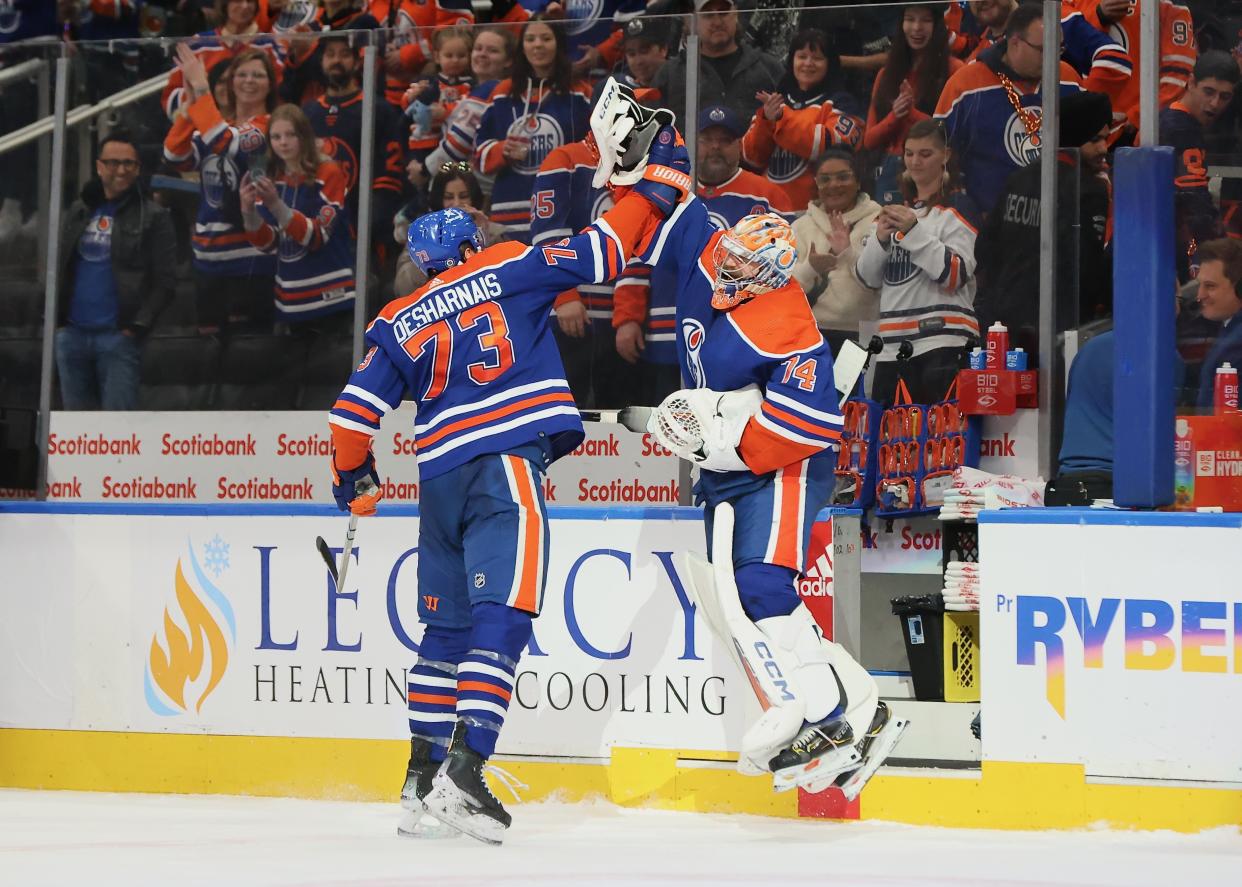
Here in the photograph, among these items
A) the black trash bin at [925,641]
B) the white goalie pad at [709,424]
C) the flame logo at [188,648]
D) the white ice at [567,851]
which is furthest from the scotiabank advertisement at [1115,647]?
the flame logo at [188,648]

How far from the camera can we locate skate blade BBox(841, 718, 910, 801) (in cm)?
428

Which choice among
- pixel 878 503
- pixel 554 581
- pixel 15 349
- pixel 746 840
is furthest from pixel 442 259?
pixel 15 349

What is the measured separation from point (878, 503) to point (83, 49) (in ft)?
11.0

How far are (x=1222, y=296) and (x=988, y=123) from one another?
1213 millimetres

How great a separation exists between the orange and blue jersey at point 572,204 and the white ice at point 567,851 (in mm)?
1977

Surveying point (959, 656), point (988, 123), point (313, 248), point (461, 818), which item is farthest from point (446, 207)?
point (461, 818)

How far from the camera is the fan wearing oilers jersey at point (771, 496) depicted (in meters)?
Result: 4.26

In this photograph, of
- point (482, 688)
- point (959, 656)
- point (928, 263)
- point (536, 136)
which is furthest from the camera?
point (536, 136)

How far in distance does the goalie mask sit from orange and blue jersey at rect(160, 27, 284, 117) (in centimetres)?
273

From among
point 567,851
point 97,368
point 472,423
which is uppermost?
point 97,368

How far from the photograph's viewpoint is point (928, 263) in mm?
5957

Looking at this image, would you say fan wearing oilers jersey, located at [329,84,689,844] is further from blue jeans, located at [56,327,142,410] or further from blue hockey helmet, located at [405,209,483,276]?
blue jeans, located at [56,327,142,410]

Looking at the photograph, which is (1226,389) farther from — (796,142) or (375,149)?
(375,149)

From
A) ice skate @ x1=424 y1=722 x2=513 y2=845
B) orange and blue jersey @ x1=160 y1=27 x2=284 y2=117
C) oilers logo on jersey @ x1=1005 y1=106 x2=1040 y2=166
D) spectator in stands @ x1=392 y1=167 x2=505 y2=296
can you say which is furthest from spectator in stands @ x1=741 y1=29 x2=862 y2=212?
ice skate @ x1=424 y1=722 x2=513 y2=845
